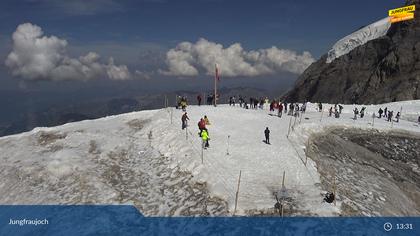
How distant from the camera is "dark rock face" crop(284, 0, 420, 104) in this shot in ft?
346

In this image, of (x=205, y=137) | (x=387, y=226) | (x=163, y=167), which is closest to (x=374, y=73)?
(x=205, y=137)

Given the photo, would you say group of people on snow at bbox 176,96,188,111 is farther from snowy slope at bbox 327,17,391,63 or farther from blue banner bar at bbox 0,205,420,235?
snowy slope at bbox 327,17,391,63

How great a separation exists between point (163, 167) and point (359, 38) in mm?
135794

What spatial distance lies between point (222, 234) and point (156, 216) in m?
4.99

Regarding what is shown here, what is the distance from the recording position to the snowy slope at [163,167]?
23.9 metres

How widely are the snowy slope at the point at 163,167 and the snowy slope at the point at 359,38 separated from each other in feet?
364

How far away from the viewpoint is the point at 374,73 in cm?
11838

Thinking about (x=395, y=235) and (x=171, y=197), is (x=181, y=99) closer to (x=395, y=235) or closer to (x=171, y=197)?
(x=171, y=197)

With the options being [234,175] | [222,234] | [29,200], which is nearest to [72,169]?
[29,200]

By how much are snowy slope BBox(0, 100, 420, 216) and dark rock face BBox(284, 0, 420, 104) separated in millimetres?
72440

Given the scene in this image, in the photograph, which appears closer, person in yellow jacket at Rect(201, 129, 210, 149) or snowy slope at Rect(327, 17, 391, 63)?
person in yellow jacket at Rect(201, 129, 210, 149)

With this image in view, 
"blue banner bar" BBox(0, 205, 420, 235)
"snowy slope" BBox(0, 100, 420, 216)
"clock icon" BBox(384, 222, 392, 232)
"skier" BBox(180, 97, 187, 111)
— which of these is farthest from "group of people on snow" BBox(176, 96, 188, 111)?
"clock icon" BBox(384, 222, 392, 232)

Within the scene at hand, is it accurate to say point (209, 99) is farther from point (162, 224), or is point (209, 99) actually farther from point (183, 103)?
point (162, 224)

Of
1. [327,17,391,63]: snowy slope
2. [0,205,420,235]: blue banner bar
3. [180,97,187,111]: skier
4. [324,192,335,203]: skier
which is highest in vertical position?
[327,17,391,63]: snowy slope
